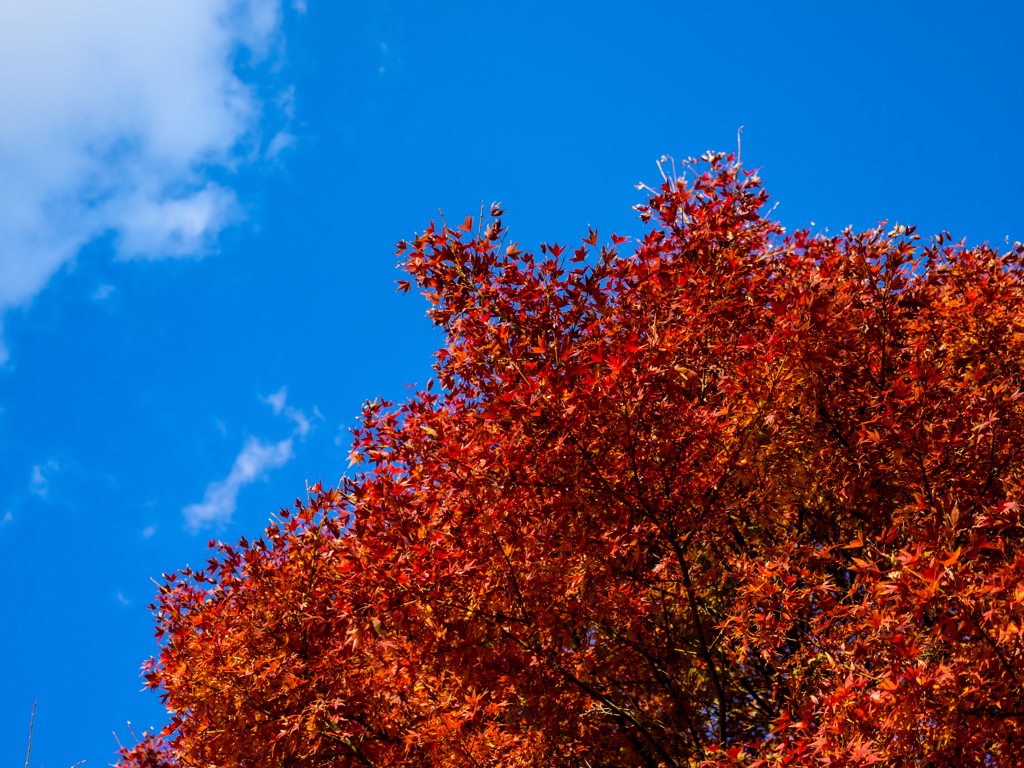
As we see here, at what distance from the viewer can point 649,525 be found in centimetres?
509

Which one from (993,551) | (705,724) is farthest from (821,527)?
(705,724)

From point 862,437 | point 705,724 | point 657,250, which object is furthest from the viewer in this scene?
point 705,724

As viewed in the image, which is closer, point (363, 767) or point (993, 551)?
point (993, 551)

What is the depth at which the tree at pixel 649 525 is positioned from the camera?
15.1 ft

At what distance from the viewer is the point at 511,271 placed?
5.68 meters

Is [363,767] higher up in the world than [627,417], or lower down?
lower down

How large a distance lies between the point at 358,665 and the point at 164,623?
2.44m

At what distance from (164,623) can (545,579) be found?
4.34 meters

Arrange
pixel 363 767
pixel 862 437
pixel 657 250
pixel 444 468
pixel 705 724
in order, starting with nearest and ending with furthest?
pixel 862 437
pixel 444 468
pixel 363 767
pixel 657 250
pixel 705 724

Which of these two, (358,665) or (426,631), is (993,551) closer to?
(426,631)

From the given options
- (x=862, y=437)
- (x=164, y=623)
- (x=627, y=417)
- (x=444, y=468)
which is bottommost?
(x=862, y=437)

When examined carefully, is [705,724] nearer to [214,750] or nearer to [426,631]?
[426,631]

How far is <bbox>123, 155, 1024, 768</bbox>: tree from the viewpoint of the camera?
4598mm

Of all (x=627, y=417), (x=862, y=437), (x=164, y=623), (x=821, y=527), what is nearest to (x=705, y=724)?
(x=821, y=527)
